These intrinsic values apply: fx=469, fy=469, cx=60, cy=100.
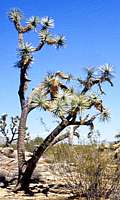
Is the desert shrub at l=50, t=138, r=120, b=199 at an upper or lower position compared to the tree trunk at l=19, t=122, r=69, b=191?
lower

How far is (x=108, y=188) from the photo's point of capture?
1119 cm

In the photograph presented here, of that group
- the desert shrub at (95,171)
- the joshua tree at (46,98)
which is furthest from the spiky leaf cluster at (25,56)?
the desert shrub at (95,171)

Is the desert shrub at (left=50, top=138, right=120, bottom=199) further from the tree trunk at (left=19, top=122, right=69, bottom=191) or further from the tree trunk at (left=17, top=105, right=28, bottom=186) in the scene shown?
the tree trunk at (left=17, top=105, right=28, bottom=186)

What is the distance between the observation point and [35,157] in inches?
618

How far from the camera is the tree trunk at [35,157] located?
1561cm

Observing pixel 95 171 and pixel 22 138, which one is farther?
pixel 22 138

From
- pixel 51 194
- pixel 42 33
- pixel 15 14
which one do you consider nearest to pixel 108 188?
pixel 51 194

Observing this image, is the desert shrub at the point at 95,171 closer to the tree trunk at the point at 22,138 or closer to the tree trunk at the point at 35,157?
the tree trunk at the point at 35,157

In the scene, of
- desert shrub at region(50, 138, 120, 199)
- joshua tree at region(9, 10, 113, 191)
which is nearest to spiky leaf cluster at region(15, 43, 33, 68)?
joshua tree at region(9, 10, 113, 191)

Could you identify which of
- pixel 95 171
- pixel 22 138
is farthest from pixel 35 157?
pixel 95 171

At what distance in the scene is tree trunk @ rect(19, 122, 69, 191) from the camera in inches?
615

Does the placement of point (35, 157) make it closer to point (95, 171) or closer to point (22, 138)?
A: point (22, 138)

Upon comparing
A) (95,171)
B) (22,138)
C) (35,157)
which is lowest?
(95,171)

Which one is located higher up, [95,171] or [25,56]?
[25,56]
